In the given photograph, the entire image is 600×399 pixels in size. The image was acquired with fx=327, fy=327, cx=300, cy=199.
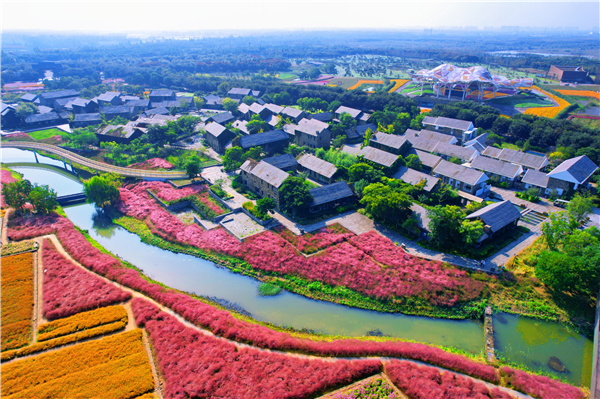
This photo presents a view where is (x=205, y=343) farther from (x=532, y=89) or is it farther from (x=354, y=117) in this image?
(x=532, y=89)

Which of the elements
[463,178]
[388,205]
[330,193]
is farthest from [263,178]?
[463,178]

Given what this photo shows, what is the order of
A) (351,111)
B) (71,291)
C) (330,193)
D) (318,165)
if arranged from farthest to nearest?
(351,111), (318,165), (330,193), (71,291)

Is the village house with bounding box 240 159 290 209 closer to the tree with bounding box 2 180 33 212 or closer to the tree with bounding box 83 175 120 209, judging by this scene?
the tree with bounding box 83 175 120 209

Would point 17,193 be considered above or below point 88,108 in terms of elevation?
below

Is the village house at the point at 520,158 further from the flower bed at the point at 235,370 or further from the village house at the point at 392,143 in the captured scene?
the flower bed at the point at 235,370

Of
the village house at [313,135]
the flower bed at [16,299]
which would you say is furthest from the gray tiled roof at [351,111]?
the flower bed at [16,299]

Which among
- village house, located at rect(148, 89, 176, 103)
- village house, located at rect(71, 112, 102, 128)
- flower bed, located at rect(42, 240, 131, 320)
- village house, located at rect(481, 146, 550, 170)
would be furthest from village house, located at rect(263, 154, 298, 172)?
village house, located at rect(148, 89, 176, 103)

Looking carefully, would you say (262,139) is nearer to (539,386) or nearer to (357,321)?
(357,321)
